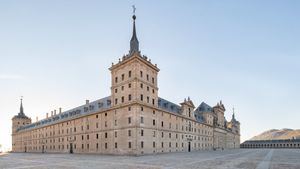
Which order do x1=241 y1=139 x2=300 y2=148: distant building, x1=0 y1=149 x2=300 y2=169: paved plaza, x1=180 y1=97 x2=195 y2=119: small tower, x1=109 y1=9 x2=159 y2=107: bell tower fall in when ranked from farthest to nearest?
x1=241 y1=139 x2=300 y2=148: distant building < x1=180 y1=97 x2=195 y2=119: small tower < x1=109 y1=9 x2=159 y2=107: bell tower < x1=0 y1=149 x2=300 y2=169: paved plaza

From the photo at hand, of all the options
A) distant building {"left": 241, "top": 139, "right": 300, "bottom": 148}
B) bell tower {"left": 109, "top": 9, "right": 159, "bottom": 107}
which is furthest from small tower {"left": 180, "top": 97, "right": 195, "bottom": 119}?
distant building {"left": 241, "top": 139, "right": 300, "bottom": 148}

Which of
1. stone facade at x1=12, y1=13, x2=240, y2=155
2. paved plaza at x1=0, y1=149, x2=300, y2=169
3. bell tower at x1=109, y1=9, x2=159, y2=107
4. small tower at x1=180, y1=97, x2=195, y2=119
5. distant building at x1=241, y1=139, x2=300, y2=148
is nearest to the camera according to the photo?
paved plaza at x1=0, y1=149, x2=300, y2=169

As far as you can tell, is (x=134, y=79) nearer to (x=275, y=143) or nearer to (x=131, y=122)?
(x=131, y=122)

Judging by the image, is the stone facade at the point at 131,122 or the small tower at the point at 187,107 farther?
the small tower at the point at 187,107

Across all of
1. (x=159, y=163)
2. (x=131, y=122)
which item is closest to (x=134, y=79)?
(x=131, y=122)

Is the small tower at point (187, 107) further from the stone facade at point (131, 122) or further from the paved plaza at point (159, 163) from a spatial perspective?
the paved plaza at point (159, 163)

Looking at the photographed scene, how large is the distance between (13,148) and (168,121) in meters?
94.8

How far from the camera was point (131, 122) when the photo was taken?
1891 inches

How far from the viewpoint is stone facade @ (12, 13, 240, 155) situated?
48.9m

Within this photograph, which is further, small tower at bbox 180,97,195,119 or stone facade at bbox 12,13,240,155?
small tower at bbox 180,97,195,119

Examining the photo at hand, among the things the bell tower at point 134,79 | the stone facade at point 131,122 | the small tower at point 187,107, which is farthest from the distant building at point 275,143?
the bell tower at point 134,79

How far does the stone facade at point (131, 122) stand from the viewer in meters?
48.9

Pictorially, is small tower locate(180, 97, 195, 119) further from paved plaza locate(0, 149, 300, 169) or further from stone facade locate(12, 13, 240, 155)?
paved plaza locate(0, 149, 300, 169)

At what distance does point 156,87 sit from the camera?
56125 mm
